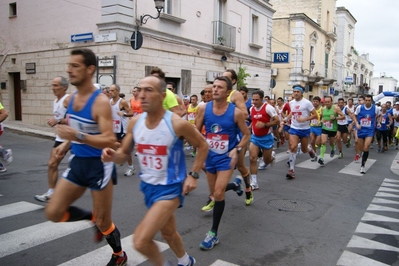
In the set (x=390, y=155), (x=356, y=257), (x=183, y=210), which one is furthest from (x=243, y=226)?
(x=390, y=155)

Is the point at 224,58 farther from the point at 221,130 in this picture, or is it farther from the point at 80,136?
the point at 80,136

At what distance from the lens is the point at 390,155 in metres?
13.6

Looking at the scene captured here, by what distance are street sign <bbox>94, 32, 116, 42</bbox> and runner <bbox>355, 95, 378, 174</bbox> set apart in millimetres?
9197

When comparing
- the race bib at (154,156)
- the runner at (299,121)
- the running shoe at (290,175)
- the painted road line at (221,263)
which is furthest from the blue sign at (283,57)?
the race bib at (154,156)

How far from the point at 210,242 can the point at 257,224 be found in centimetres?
115

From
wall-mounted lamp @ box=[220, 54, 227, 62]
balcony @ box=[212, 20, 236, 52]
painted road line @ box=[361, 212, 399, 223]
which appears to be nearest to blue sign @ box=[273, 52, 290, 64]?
balcony @ box=[212, 20, 236, 52]

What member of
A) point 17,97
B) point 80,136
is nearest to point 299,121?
point 80,136

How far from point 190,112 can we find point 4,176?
245 inches

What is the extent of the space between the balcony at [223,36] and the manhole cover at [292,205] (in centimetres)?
1493

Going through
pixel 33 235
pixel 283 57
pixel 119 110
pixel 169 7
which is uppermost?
pixel 169 7

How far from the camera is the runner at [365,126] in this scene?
935 centimetres

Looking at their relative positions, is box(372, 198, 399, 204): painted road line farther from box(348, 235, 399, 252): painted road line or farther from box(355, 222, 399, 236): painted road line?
box(348, 235, 399, 252): painted road line

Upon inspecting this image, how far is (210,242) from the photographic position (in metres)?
4.19

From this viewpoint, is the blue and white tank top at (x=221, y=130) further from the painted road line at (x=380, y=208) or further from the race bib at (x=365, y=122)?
the race bib at (x=365, y=122)
